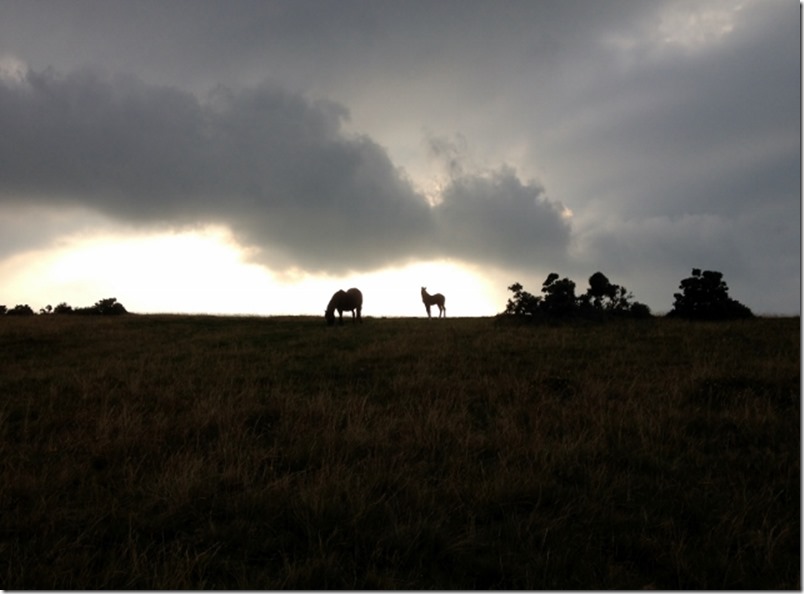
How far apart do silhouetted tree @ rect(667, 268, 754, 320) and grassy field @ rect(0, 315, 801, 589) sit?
48.1 ft

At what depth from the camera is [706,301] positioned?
88.1 feet

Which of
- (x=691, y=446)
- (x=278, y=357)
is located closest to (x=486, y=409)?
(x=691, y=446)

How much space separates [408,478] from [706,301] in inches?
1031

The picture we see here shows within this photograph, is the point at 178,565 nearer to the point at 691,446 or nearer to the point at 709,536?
the point at 709,536

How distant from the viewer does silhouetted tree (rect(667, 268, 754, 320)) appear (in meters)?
26.0

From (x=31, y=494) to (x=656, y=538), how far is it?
20.7ft

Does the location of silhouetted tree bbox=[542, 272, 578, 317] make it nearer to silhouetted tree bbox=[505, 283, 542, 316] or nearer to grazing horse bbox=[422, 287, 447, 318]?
silhouetted tree bbox=[505, 283, 542, 316]

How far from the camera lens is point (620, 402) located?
906 centimetres

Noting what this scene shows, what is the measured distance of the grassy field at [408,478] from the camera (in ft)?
14.2

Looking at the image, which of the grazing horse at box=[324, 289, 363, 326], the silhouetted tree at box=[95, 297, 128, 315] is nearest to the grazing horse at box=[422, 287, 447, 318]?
the grazing horse at box=[324, 289, 363, 326]

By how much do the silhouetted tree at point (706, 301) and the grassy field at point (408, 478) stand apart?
14655 mm

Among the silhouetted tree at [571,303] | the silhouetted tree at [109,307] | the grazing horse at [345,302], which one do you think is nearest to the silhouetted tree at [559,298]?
the silhouetted tree at [571,303]

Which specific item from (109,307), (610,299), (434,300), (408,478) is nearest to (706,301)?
(610,299)

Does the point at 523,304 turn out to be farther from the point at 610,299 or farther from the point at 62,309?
the point at 62,309
